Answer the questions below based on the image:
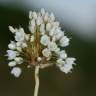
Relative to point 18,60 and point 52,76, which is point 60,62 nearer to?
point 18,60

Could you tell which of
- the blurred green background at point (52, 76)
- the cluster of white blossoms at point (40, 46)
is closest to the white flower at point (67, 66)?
the cluster of white blossoms at point (40, 46)

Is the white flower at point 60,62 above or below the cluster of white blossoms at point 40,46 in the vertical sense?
below

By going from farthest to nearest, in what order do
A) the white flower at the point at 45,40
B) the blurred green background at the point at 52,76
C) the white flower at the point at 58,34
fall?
the blurred green background at the point at 52,76 < the white flower at the point at 58,34 < the white flower at the point at 45,40

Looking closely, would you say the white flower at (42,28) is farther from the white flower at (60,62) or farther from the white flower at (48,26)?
the white flower at (60,62)

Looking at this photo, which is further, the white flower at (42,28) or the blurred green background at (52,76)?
the blurred green background at (52,76)

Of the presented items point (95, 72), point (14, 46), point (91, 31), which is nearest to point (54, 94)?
point (95, 72)

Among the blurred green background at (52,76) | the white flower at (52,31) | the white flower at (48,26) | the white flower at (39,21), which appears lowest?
the white flower at (52,31)

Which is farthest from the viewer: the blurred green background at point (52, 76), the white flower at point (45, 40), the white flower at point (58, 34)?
the blurred green background at point (52, 76)
